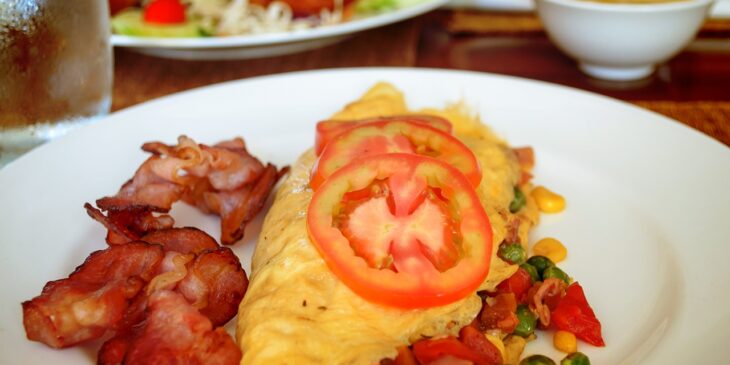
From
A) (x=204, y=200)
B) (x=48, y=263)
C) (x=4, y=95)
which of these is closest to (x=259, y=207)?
(x=204, y=200)

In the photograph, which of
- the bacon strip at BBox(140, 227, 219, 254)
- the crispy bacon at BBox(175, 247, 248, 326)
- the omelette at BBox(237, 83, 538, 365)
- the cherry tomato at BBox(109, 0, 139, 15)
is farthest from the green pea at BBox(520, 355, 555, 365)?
the cherry tomato at BBox(109, 0, 139, 15)

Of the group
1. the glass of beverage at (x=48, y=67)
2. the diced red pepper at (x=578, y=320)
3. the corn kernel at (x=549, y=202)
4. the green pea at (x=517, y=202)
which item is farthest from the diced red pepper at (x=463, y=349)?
the glass of beverage at (x=48, y=67)

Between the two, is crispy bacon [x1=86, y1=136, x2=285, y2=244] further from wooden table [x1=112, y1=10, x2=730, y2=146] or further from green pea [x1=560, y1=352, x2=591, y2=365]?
wooden table [x1=112, y1=10, x2=730, y2=146]

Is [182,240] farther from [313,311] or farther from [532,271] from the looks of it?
[532,271]

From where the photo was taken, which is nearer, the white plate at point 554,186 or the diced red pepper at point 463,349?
the diced red pepper at point 463,349

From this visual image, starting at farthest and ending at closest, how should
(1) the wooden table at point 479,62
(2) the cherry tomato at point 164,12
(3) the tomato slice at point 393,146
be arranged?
(2) the cherry tomato at point 164,12, (1) the wooden table at point 479,62, (3) the tomato slice at point 393,146

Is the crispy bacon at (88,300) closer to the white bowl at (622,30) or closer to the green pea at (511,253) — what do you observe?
the green pea at (511,253)
